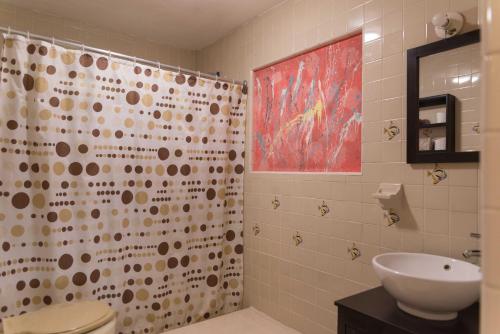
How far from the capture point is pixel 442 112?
56.2 inches

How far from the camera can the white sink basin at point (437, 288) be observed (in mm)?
1042

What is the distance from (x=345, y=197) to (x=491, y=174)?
1.43m

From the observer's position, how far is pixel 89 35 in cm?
270

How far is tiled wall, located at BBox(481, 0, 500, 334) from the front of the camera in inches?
17.4

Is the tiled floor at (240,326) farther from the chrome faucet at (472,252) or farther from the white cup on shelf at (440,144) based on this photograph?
the white cup on shelf at (440,144)

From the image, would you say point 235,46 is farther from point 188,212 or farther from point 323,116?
point 188,212

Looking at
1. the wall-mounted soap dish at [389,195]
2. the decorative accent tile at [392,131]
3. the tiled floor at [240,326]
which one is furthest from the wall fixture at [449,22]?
the tiled floor at [240,326]

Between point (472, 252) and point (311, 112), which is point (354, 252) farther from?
point (311, 112)

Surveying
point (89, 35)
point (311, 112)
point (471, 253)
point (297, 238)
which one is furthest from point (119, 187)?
point (471, 253)

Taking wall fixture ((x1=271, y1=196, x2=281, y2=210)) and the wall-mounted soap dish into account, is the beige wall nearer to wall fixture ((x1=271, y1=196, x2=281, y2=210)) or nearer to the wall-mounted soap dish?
wall fixture ((x1=271, y1=196, x2=281, y2=210))

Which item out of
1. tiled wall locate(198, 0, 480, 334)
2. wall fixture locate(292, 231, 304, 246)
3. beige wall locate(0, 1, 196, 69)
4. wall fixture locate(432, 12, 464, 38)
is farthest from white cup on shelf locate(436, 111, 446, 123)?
beige wall locate(0, 1, 196, 69)

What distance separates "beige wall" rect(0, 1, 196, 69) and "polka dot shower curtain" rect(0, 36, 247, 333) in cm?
88

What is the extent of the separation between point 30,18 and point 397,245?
2.95 metres

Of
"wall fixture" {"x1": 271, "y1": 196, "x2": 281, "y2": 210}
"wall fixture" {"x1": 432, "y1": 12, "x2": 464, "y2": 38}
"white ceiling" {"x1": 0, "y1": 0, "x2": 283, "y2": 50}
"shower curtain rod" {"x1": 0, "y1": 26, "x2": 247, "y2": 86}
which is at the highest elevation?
"white ceiling" {"x1": 0, "y1": 0, "x2": 283, "y2": 50}
